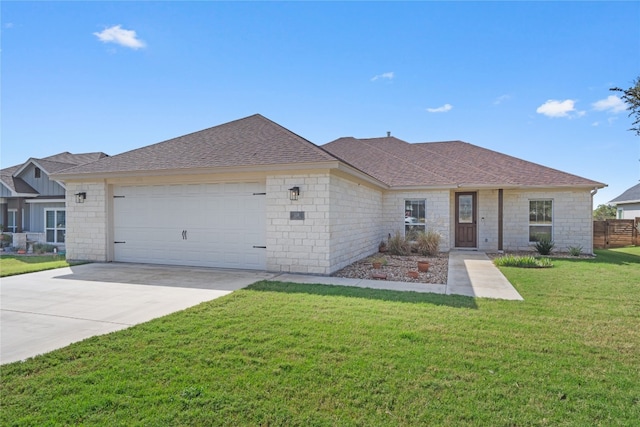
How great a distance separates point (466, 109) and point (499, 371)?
14.5 m

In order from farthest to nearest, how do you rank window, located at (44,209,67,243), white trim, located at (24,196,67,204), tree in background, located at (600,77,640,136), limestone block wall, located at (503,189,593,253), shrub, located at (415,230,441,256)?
1. window, located at (44,209,67,243)
2. white trim, located at (24,196,67,204)
3. limestone block wall, located at (503,189,593,253)
4. shrub, located at (415,230,441,256)
5. tree in background, located at (600,77,640,136)

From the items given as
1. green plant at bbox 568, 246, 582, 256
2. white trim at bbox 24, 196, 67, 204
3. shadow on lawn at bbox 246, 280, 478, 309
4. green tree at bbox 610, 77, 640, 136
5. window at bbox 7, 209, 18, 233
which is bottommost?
shadow on lawn at bbox 246, 280, 478, 309

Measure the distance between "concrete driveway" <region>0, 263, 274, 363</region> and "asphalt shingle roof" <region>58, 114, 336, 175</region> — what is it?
9.53 feet

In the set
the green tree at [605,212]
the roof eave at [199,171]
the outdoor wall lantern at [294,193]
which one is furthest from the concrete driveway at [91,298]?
the green tree at [605,212]

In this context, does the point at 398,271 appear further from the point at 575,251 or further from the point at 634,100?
the point at 575,251

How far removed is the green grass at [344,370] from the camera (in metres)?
2.69

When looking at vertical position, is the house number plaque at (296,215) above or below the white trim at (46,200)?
below

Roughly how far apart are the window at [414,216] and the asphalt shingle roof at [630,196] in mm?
20228

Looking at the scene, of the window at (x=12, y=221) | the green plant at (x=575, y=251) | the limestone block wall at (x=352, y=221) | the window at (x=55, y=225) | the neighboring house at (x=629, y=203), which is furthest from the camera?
the neighboring house at (x=629, y=203)

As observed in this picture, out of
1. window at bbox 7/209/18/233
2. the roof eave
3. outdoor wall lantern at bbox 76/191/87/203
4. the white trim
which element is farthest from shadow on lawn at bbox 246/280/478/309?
window at bbox 7/209/18/233

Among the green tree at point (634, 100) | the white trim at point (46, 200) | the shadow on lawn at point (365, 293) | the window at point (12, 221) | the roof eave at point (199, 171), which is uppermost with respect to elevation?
the green tree at point (634, 100)

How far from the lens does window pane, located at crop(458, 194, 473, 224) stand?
1512 cm

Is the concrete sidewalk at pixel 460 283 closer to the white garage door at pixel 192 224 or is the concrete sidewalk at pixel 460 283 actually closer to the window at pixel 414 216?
the white garage door at pixel 192 224

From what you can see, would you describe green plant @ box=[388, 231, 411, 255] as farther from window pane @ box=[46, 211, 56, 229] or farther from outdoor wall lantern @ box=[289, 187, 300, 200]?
window pane @ box=[46, 211, 56, 229]
